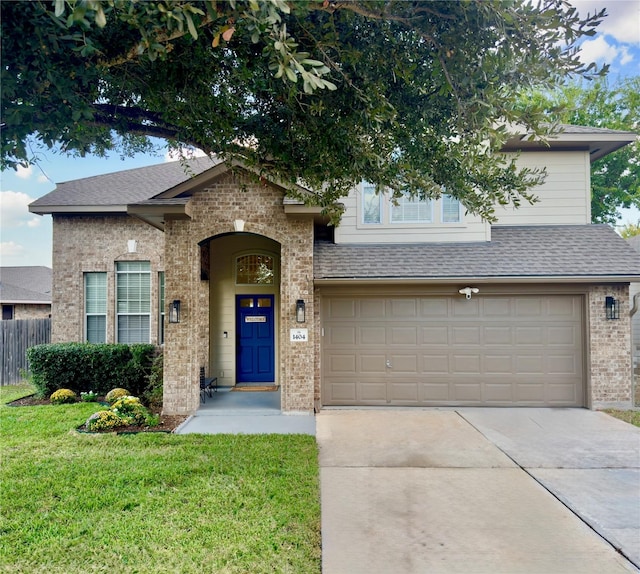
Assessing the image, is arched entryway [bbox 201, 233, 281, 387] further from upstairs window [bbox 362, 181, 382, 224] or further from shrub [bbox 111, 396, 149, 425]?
shrub [bbox 111, 396, 149, 425]

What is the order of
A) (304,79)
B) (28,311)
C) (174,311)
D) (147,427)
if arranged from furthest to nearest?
(28,311) → (174,311) → (147,427) → (304,79)

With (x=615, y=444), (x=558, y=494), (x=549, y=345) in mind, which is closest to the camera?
(x=558, y=494)

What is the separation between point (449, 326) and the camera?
27.5 ft

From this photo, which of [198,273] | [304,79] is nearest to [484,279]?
[198,273]

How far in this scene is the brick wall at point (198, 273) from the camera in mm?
7582

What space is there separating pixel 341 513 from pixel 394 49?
4753 millimetres

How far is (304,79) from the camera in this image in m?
2.56

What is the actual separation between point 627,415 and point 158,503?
8316 mm

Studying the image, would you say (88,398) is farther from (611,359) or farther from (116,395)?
(611,359)

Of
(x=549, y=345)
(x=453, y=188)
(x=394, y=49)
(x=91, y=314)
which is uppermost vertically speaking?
(x=394, y=49)

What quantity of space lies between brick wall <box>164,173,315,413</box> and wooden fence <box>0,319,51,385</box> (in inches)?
213

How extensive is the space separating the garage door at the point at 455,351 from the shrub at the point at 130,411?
348 cm

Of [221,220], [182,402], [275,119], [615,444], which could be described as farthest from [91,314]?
[615,444]

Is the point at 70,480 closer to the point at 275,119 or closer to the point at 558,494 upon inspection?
the point at 275,119
